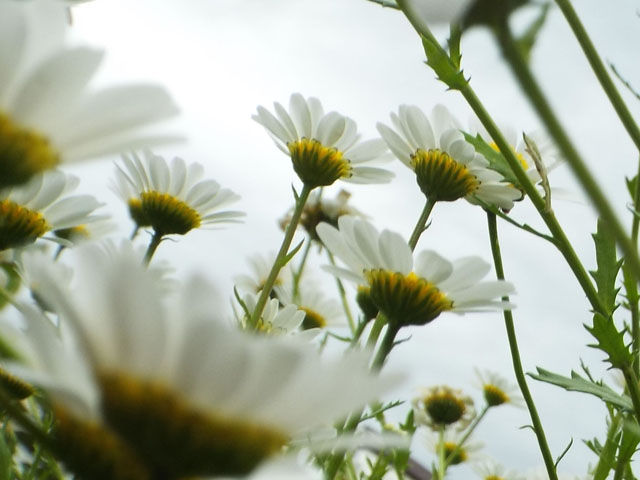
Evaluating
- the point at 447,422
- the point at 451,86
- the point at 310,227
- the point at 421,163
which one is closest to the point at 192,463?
the point at 451,86

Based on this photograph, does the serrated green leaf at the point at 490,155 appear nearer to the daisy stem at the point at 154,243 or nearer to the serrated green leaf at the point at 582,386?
the serrated green leaf at the point at 582,386

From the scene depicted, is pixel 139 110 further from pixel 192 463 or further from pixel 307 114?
pixel 307 114

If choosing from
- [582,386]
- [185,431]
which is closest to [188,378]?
[185,431]

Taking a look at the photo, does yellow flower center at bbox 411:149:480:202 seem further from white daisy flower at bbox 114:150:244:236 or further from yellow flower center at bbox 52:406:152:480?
yellow flower center at bbox 52:406:152:480

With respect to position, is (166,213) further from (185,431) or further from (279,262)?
(185,431)

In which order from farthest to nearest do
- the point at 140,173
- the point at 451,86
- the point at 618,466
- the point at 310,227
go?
1. the point at 310,227
2. the point at 140,173
3. the point at 618,466
4. the point at 451,86

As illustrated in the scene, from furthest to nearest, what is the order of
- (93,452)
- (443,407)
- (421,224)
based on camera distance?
(443,407)
(421,224)
(93,452)

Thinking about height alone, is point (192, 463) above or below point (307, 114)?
below

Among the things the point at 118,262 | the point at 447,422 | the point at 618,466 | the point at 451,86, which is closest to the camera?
the point at 118,262
